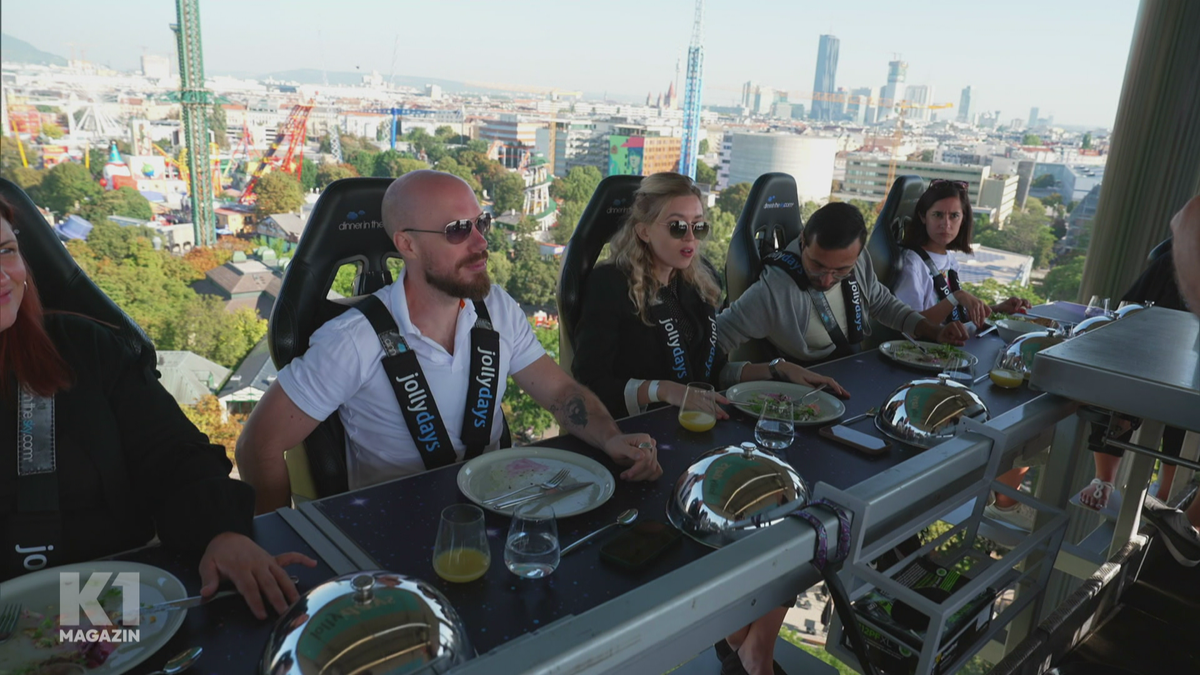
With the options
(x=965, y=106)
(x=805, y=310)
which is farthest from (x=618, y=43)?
(x=805, y=310)

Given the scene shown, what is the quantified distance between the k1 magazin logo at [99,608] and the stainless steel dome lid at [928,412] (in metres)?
1.47

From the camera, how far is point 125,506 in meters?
1.30

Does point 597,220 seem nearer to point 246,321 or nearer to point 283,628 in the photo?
point 283,628

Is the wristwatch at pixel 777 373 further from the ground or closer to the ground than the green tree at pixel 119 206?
further from the ground

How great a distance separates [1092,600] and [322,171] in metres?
22.3

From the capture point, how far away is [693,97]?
66.5 ft

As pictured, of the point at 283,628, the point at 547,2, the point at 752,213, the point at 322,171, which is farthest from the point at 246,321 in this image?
the point at 283,628

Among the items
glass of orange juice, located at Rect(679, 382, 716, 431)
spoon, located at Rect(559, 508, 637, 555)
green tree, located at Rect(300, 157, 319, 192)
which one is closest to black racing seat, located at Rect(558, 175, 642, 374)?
glass of orange juice, located at Rect(679, 382, 716, 431)

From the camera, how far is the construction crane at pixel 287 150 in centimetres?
2316

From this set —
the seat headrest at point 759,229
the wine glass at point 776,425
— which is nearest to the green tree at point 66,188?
the seat headrest at point 759,229

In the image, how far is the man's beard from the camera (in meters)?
1.78

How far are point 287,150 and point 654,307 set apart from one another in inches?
968

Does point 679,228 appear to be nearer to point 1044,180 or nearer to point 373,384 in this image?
point 373,384

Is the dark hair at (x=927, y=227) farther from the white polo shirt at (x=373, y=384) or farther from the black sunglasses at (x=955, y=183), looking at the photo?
the white polo shirt at (x=373, y=384)
